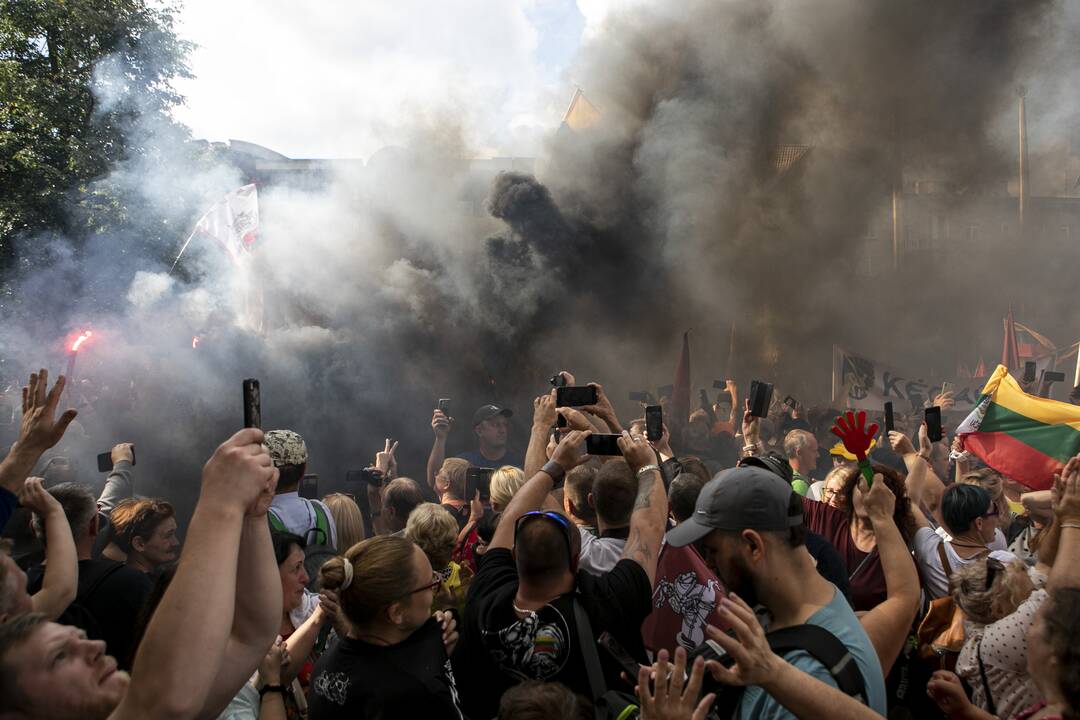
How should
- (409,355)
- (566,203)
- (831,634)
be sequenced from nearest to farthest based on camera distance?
(831,634), (409,355), (566,203)

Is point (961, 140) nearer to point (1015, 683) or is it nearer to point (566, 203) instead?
point (566, 203)

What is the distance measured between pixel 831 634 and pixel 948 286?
67.6ft

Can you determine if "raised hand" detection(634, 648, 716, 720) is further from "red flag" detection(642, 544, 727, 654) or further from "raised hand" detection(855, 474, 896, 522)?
"raised hand" detection(855, 474, 896, 522)

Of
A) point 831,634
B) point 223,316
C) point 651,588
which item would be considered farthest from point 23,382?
point 831,634

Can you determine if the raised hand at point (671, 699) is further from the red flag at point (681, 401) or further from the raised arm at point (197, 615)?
the red flag at point (681, 401)

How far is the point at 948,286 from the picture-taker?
20250mm

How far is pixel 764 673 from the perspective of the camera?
1.66 metres

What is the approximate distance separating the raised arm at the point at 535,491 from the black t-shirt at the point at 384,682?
1.63 ft

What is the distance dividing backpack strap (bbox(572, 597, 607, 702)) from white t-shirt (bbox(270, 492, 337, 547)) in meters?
1.91

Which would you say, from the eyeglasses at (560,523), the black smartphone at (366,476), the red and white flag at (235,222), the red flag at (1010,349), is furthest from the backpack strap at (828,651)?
the red flag at (1010,349)

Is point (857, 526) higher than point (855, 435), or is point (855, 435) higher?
point (855, 435)

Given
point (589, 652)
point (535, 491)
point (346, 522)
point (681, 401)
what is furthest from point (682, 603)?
point (681, 401)

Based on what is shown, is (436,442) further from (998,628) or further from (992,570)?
(998,628)

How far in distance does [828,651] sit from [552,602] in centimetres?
84
